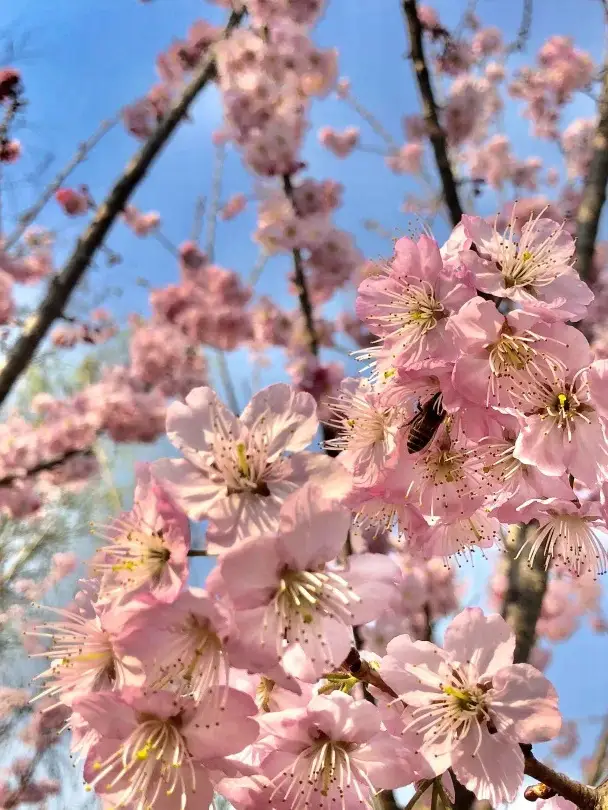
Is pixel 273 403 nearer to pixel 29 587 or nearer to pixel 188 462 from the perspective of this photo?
pixel 188 462

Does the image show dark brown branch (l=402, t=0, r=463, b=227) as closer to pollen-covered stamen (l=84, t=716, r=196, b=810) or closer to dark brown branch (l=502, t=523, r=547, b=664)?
dark brown branch (l=502, t=523, r=547, b=664)

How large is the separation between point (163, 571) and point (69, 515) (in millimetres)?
9631

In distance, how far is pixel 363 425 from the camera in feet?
3.79

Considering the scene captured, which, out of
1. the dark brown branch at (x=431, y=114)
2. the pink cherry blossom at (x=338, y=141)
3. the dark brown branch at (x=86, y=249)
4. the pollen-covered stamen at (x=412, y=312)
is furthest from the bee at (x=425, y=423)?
the pink cherry blossom at (x=338, y=141)

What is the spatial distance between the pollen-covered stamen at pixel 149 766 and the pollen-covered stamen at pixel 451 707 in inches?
12.4

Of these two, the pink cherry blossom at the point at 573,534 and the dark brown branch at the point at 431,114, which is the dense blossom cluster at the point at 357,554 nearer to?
the pink cherry blossom at the point at 573,534

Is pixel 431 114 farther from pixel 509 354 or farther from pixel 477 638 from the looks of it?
pixel 477 638

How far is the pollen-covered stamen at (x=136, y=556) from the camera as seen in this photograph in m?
0.82

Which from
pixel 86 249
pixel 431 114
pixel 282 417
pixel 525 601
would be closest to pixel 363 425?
pixel 282 417

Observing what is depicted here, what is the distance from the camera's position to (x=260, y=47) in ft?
15.5

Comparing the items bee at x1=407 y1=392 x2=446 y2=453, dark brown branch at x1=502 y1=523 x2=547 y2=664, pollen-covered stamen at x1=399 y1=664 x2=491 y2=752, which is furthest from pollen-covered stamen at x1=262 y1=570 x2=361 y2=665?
dark brown branch at x1=502 y1=523 x2=547 y2=664

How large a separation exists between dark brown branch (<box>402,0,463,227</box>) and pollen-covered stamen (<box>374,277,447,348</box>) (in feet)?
5.45

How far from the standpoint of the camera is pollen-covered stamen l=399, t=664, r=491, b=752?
0.94 metres

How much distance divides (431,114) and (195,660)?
2.63 metres
